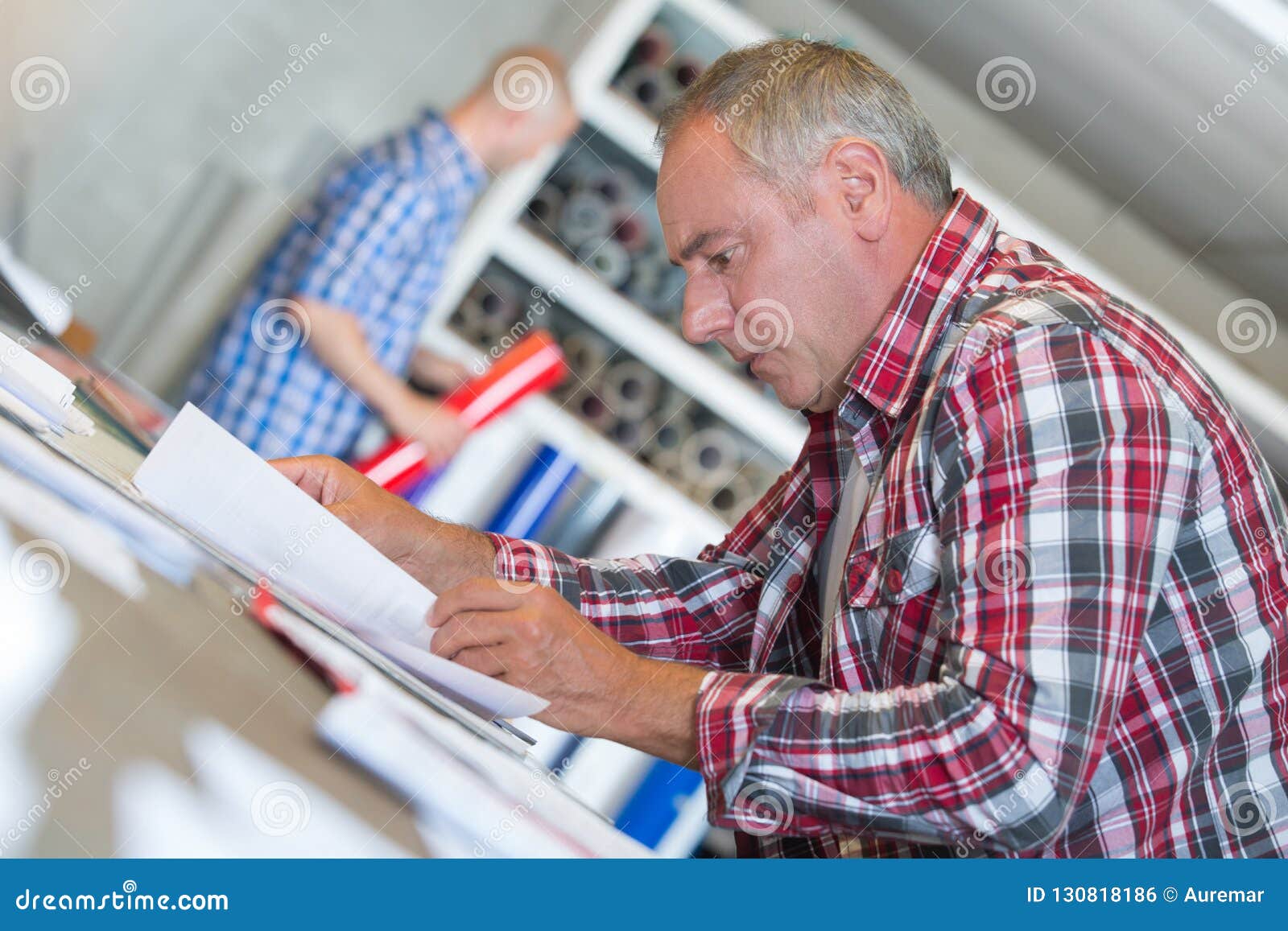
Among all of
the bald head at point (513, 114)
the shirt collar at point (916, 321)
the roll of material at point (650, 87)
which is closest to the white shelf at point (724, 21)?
the roll of material at point (650, 87)

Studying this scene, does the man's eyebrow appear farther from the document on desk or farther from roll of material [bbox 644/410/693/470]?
roll of material [bbox 644/410/693/470]

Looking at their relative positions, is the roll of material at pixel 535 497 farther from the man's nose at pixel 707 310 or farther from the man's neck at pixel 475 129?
the man's nose at pixel 707 310

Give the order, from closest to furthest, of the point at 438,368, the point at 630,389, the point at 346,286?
the point at 346,286 → the point at 630,389 → the point at 438,368

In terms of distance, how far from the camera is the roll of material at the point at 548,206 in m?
2.22

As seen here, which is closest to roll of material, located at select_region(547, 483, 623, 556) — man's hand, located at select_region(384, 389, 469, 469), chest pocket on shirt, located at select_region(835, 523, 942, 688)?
man's hand, located at select_region(384, 389, 469, 469)

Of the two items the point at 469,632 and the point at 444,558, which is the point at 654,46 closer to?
the point at 444,558

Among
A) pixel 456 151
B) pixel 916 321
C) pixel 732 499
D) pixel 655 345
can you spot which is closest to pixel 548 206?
pixel 456 151

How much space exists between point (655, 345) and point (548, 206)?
0.33 m

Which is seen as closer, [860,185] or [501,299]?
[860,185]

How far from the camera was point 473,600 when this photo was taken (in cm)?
83

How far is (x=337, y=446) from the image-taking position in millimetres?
2393

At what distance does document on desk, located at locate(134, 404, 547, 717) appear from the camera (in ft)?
2.50

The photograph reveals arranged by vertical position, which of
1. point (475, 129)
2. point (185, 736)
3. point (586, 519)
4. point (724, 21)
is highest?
point (724, 21)
